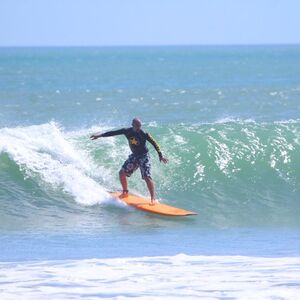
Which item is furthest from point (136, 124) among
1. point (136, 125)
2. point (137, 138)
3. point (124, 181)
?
point (124, 181)

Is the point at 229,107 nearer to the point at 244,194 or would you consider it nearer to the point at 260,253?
the point at 244,194

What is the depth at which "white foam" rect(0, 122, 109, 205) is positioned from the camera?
1512 centimetres

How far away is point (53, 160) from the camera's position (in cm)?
1638

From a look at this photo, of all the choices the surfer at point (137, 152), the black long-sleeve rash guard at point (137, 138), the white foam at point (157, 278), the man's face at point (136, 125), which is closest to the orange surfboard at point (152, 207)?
the surfer at point (137, 152)

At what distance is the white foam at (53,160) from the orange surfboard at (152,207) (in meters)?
0.38

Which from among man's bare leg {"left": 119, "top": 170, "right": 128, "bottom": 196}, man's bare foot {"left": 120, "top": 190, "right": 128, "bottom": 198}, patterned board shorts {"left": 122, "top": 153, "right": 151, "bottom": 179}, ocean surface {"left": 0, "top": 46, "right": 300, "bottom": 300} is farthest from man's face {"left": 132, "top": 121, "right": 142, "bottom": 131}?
ocean surface {"left": 0, "top": 46, "right": 300, "bottom": 300}

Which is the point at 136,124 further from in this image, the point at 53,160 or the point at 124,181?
the point at 53,160

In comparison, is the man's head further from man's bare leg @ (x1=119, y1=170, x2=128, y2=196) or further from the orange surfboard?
the orange surfboard

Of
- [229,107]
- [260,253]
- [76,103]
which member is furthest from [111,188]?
[76,103]

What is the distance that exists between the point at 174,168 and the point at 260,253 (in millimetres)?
6011

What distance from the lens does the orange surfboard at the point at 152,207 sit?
44.7 feet

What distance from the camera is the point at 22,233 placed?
12.6 meters

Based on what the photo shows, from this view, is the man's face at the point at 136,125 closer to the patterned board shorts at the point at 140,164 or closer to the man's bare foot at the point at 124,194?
the patterned board shorts at the point at 140,164

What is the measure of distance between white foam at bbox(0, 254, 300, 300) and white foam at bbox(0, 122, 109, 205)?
15.2ft
